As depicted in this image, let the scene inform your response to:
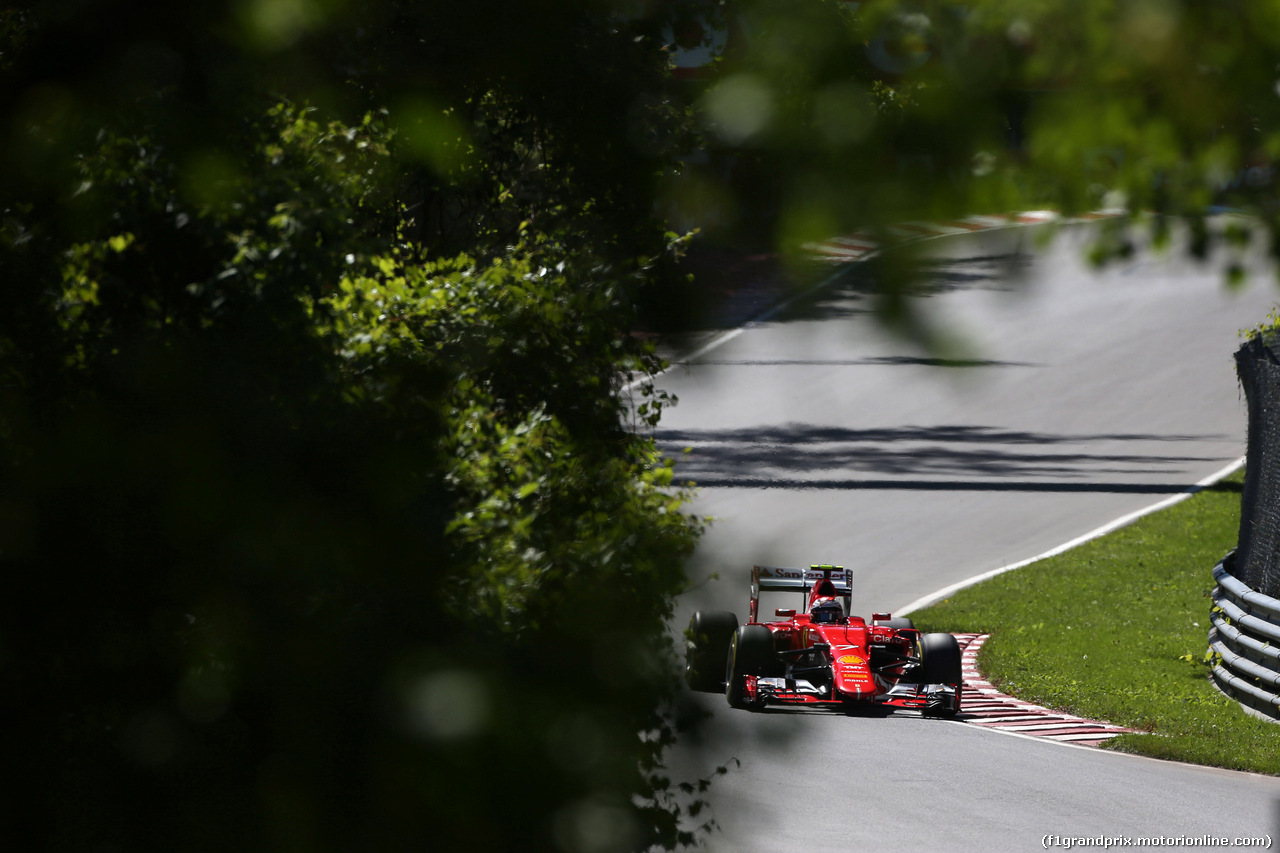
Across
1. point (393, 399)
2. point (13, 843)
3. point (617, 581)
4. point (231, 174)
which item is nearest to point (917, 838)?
point (617, 581)

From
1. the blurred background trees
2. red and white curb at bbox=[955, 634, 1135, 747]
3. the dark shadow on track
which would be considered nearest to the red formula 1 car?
red and white curb at bbox=[955, 634, 1135, 747]

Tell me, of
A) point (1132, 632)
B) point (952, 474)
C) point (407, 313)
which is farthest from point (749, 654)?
point (952, 474)

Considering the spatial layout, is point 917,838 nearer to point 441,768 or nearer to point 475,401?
point 475,401

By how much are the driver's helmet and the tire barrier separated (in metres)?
3.08

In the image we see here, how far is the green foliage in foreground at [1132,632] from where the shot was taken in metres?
9.95

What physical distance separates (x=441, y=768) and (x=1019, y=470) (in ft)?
61.0

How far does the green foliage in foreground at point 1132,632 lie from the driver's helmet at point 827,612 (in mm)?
1956

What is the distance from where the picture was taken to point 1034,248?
1.90 metres

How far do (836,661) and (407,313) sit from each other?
6401 mm

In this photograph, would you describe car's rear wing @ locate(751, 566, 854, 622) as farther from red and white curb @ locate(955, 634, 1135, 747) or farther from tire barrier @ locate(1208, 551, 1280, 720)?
tire barrier @ locate(1208, 551, 1280, 720)

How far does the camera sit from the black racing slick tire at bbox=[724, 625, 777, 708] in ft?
31.9

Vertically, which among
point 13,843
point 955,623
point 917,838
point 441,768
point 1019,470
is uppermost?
point 1019,470

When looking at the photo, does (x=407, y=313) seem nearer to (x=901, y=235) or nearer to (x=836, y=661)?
(x=901, y=235)

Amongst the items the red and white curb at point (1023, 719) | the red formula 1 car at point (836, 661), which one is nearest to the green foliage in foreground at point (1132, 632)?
the red and white curb at point (1023, 719)
